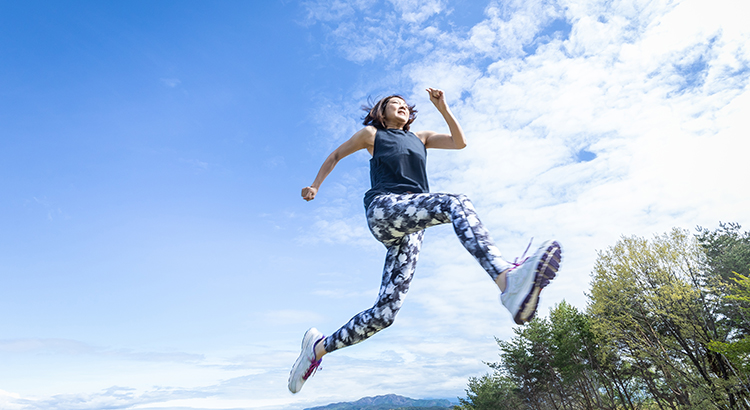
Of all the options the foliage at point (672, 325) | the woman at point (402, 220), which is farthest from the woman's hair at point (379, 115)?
the foliage at point (672, 325)

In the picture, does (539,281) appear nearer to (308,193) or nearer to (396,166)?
(396,166)

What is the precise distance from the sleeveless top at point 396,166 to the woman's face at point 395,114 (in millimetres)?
189

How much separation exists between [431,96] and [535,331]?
30920 millimetres

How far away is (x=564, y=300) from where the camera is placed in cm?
3186

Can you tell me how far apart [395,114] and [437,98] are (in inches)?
15.8

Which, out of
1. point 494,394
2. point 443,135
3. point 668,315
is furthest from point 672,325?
point 443,135

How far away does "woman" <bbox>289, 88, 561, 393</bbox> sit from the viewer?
1981 mm

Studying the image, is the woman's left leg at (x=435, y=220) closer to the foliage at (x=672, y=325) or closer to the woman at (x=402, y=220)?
the woman at (x=402, y=220)

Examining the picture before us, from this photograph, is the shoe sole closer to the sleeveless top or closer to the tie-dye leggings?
the tie-dye leggings

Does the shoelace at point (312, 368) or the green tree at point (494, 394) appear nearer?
the shoelace at point (312, 368)

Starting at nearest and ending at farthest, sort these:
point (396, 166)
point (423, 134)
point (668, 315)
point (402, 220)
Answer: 1. point (402, 220)
2. point (396, 166)
3. point (423, 134)
4. point (668, 315)

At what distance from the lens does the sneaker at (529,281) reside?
188cm

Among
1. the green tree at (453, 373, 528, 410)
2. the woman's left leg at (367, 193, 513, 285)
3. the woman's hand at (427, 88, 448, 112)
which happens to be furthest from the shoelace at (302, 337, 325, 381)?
the green tree at (453, 373, 528, 410)

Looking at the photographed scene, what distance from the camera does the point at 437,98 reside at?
3.17 m
